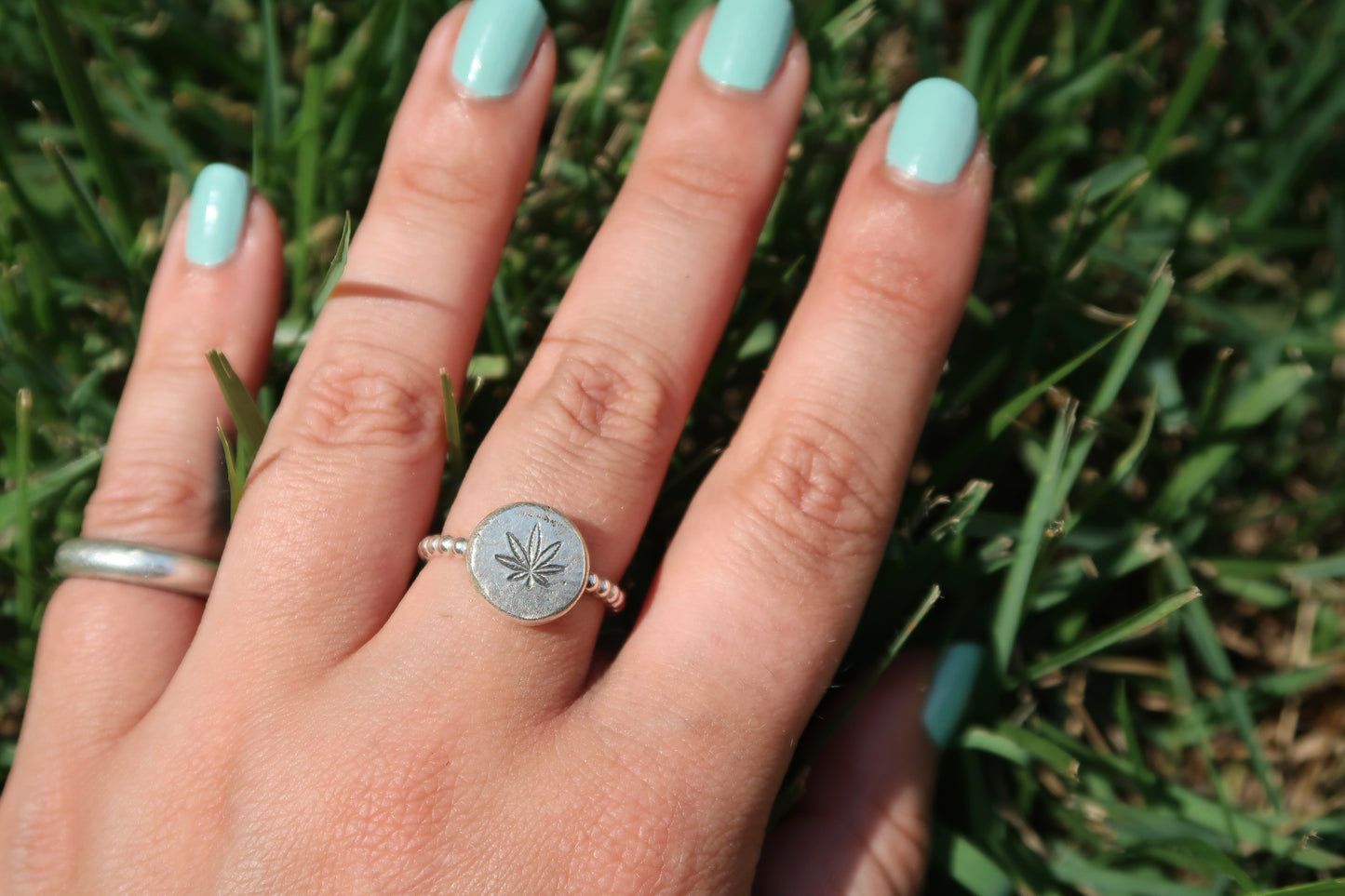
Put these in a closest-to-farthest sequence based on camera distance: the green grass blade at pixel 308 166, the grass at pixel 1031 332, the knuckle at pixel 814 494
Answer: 1. the knuckle at pixel 814 494
2. the grass at pixel 1031 332
3. the green grass blade at pixel 308 166

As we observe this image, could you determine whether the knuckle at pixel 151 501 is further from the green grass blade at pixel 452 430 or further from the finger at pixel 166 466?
the green grass blade at pixel 452 430

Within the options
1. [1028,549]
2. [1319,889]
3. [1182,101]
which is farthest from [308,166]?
[1319,889]

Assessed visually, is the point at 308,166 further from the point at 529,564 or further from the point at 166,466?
the point at 529,564

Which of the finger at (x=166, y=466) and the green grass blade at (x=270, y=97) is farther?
the green grass blade at (x=270, y=97)

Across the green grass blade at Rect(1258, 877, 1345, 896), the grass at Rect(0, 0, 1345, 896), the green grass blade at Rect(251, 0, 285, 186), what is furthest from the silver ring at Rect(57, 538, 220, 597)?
the green grass blade at Rect(1258, 877, 1345, 896)

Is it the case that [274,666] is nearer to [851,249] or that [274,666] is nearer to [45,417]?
[45,417]

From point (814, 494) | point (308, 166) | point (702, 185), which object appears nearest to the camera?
point (814, 494)

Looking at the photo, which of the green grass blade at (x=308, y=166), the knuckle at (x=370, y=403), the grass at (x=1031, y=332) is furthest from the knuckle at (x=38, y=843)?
the green grass blade at (x=308, y=166)
